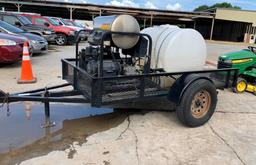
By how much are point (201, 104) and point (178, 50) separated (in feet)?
3.29

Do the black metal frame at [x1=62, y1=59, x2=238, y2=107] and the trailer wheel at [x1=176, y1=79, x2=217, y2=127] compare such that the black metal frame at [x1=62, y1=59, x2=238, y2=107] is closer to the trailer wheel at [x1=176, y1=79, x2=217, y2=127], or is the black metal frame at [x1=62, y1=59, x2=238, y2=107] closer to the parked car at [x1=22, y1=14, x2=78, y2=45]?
the trailer wheel at [x1=176, y1=79, x2=217, y2=127]

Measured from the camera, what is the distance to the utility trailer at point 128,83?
138 inches

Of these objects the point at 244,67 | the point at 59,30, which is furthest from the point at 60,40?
the point at 244,67

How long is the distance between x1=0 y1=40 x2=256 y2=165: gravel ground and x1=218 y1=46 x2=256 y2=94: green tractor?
4.44ft

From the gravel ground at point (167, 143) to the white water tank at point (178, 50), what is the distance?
998 mm

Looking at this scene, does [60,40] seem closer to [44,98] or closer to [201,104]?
[44,98]

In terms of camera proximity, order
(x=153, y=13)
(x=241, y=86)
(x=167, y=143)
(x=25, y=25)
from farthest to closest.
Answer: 1. (x=153, y=13)
2. (x=25, y=25)
3. (x=241, y=86)
4. (x=167, y=143)

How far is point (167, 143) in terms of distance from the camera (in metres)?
3.58

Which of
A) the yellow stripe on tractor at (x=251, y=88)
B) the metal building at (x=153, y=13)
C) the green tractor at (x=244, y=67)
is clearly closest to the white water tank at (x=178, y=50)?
the green tractor at (x=244, y=67)

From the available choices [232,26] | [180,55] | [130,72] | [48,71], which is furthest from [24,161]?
[232,26]

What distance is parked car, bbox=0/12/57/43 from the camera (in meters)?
12.5

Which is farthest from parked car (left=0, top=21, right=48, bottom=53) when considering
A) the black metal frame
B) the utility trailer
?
the utility trailer

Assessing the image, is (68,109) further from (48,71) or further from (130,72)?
(48,71)

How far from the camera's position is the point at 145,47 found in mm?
4074
